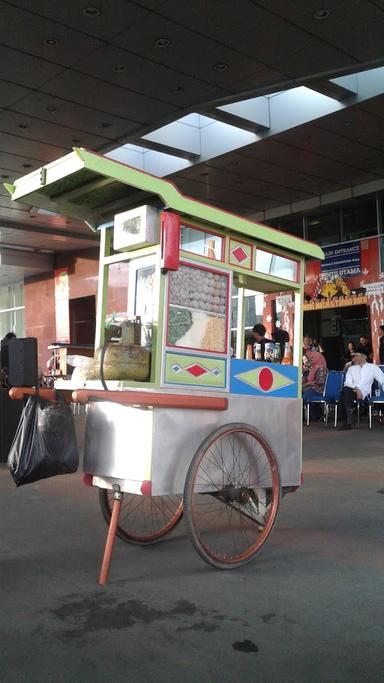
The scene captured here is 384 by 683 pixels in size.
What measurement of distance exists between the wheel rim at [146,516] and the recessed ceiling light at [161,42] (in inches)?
274

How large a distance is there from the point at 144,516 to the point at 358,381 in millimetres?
7653

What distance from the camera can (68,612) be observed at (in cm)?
291

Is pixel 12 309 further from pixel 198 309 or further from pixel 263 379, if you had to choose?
pixel 198 309

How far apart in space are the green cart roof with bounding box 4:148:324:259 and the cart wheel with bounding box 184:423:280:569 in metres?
1.20

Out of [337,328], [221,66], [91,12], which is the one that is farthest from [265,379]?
[337,328]

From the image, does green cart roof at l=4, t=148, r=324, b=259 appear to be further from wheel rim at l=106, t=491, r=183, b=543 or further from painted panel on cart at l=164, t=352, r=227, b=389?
wheel rim at l=106, t=491, r=183, b=543

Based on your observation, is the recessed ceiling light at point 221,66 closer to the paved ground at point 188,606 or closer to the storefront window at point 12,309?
the paved ground at point 188,606

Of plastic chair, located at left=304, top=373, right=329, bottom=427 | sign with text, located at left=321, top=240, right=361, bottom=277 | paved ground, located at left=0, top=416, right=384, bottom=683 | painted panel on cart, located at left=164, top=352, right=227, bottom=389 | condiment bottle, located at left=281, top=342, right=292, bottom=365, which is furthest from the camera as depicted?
sign with text, located at left=321, top=240, right=361, bottom=277

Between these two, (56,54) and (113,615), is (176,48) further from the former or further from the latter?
(113,615)

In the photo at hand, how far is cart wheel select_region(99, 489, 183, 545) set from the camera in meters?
4.05

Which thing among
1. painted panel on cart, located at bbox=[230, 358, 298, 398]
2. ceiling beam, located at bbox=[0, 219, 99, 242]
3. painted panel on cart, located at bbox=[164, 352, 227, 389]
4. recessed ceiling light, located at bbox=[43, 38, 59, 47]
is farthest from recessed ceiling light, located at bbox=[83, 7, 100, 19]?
ceiling beam, located at bbox=[0, 219, 99, 242]

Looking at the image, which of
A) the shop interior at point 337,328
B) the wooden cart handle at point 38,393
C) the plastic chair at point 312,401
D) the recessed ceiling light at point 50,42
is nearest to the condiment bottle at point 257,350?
the wooden cart handle at point 38,393

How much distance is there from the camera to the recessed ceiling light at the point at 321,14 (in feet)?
27.9

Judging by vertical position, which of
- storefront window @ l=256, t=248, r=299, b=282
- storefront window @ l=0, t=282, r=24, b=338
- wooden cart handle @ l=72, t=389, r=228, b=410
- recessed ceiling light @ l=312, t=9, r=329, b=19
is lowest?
wooden cart handle @ l=72, t=389, r=228, b=410
